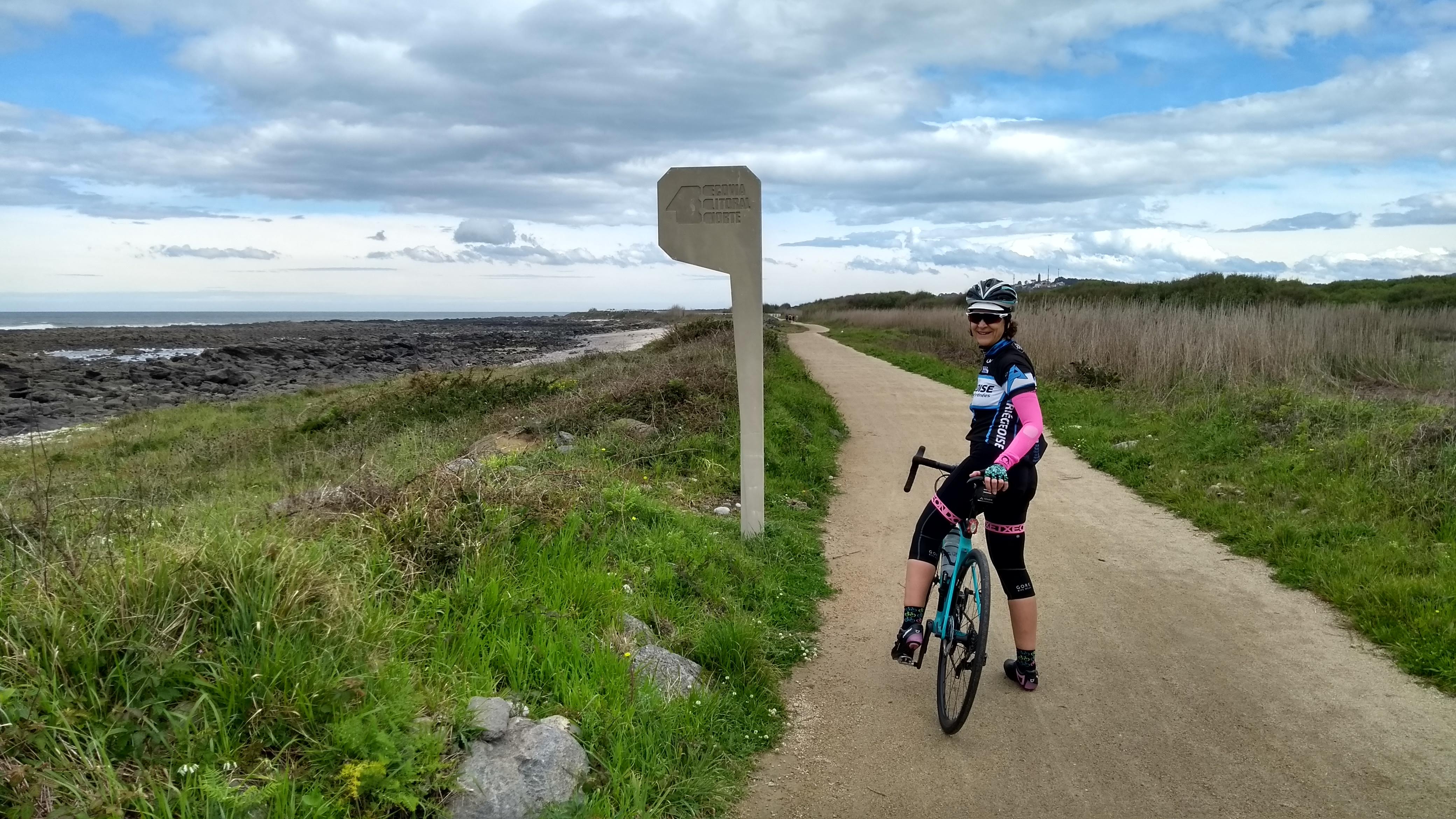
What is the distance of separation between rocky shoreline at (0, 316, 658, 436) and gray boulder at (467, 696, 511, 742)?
21.3 metres

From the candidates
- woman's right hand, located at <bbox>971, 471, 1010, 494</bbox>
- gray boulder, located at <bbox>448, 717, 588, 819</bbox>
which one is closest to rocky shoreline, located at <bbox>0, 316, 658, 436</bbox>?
gray boulder, located at <bbox>448, 717, 588, 819</bbox>

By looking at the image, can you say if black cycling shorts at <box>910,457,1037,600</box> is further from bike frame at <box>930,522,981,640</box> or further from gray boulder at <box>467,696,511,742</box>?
gray boulder at <box>467,696,511,742</box>

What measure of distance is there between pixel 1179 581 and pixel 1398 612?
1274 millimetres

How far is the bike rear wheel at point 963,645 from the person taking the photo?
3.96 meters

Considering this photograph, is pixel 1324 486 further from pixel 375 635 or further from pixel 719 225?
pixel 375 635

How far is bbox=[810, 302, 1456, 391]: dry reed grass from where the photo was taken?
14453 millimetres

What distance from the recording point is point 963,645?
13.8 feet

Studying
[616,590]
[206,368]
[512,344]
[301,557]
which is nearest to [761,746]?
[616,590]

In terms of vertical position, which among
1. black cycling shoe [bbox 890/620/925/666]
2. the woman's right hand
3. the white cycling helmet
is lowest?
black cycling shoe [bbox 890/620/925/666]

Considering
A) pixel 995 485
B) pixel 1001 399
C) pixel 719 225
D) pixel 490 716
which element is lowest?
pixel 490 716

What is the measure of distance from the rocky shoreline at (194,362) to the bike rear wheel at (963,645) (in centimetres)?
2205

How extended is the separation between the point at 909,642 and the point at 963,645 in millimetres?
245

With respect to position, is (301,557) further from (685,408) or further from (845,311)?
(845,311)

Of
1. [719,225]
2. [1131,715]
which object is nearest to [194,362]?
[719,225]
